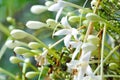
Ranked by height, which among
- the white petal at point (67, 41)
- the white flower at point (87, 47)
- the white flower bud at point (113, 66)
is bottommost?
the white flower bud at point (113, 66)

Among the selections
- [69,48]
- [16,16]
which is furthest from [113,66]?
[16,16]

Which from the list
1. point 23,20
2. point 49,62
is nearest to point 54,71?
point 49,62

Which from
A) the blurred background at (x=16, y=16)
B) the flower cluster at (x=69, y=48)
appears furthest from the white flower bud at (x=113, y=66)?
the blurred background at (x=16, y=16)

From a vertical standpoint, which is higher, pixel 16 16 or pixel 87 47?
pixel 16 16

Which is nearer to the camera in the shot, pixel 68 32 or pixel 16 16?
pixel 68 32

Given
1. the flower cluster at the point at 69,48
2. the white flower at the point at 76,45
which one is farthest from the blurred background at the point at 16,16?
the white flower at the point at 76,45

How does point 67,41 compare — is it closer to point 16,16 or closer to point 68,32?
point 68,32

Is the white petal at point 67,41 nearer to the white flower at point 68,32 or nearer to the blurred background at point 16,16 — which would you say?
the white flower at point 68,32

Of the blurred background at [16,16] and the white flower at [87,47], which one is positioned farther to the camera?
the blurred background at [16,16]

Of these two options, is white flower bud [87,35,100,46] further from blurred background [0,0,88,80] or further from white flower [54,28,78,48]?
blurred background [0,0,88,80]

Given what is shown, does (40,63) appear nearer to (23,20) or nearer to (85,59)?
(85,59)

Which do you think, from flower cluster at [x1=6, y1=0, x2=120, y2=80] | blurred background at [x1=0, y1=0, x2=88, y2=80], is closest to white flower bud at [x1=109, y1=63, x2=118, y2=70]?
flower cluster at [x1=6, y1=0, x2=120, y2=80]

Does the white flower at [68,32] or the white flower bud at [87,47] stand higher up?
the white flower at [68,32]
